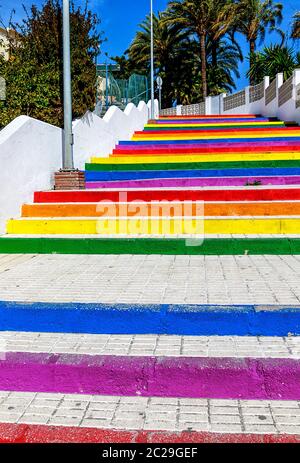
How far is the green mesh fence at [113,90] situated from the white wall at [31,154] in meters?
2.89

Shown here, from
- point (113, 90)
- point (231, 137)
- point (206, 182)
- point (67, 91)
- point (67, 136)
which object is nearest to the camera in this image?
point (67, 91)

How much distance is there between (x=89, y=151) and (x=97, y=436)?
26.6 feet

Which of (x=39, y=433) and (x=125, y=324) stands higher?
(x=125, y=324)

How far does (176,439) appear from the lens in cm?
228

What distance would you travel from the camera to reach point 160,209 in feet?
21.5

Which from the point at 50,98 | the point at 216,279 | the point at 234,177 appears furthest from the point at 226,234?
the point at 50,98

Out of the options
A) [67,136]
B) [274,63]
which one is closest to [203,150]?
[67,136]

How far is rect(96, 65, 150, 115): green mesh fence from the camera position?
13.5 m

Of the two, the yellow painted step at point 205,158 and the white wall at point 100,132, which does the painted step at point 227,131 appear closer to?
the white wall at point 100,132

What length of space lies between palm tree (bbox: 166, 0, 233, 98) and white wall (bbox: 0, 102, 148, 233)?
24.7 m

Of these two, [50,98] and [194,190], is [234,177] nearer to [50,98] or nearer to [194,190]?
[194,190]

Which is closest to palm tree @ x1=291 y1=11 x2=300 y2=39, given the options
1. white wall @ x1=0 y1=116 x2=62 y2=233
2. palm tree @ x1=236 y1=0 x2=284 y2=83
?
palm tree @ x1=236 y1=0 x2=284 y2=83

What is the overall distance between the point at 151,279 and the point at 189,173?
172 inches

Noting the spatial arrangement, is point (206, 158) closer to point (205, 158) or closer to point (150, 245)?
point (205, 158)
